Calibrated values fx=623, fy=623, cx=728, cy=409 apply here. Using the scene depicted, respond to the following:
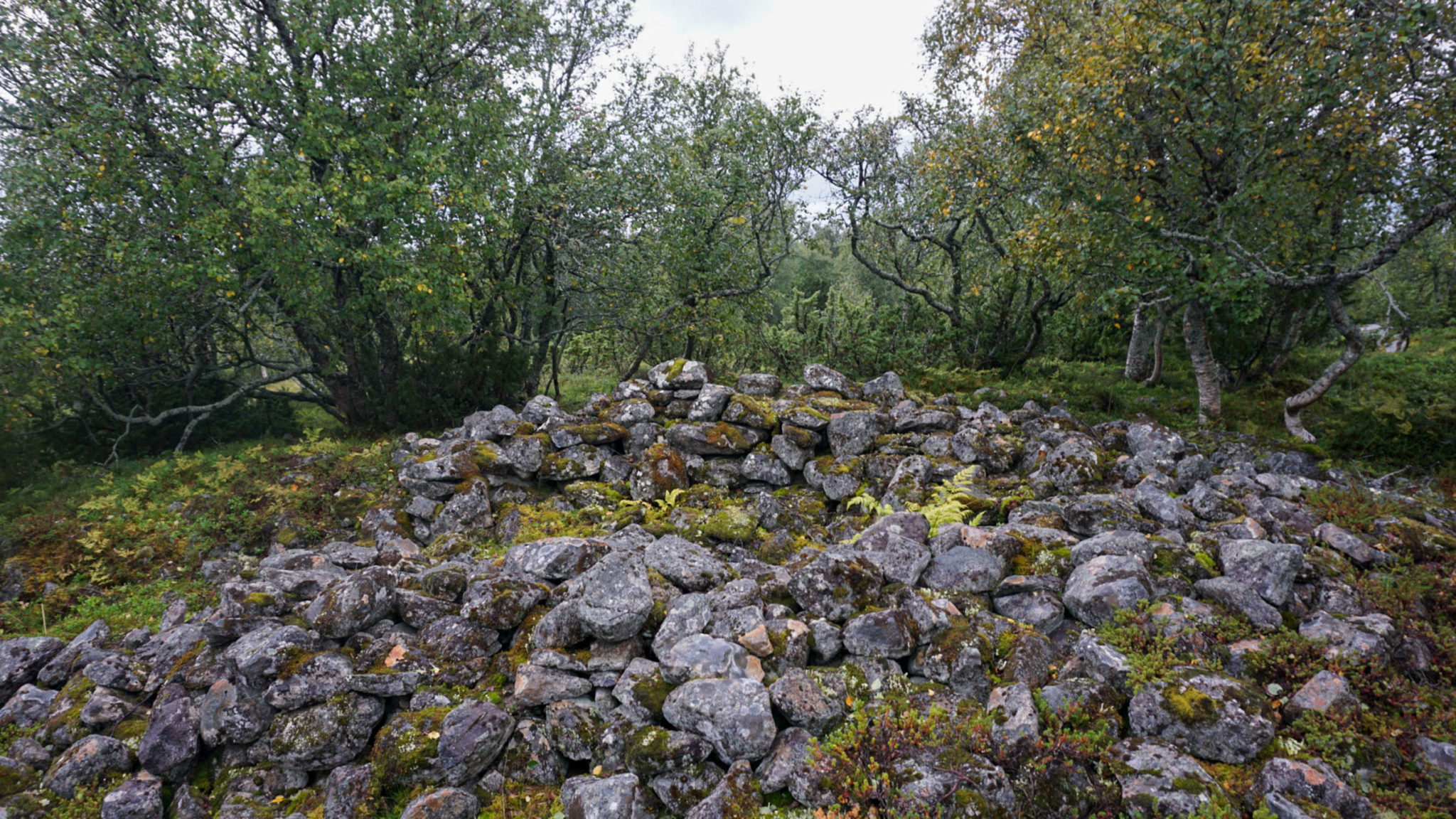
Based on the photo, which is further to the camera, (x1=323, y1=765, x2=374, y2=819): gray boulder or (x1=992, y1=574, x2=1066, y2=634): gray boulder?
(x1=992, y1=574, x2=1066, y2=634): gray boulder

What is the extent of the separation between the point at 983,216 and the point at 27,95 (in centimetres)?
2009

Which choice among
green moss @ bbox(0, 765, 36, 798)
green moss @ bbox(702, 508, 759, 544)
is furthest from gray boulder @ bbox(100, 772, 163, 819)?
green moss @ bbox(702, 508, 759, 544)

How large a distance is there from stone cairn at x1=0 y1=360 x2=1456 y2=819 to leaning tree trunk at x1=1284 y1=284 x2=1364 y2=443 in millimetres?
3523

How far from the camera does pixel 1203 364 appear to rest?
12.6m

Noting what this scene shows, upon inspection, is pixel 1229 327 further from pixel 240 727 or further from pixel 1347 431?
pixel 240 727

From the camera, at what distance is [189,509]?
428 inches

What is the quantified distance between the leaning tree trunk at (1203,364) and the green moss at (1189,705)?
981cm

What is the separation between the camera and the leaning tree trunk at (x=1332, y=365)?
33.0 feet

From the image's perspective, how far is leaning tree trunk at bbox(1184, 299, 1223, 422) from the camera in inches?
486

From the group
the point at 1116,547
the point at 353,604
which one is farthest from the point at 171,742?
the point at 1116,547

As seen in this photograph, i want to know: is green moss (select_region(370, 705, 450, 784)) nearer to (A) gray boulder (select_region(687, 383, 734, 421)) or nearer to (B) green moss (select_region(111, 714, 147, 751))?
(B) green moss (select_region(111, 714, 147, 751))

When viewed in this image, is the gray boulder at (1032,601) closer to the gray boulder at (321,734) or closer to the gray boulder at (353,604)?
the gray boulder at (321,734)

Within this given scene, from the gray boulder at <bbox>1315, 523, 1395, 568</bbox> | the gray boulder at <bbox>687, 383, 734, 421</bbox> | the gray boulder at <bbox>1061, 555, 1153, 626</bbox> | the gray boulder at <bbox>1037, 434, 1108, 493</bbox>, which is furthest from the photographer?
the gray boulder at <bbox>687, 383, 734, 421</bbox>

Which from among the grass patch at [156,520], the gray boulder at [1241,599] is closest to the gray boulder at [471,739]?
the grass patch at [156,520]
